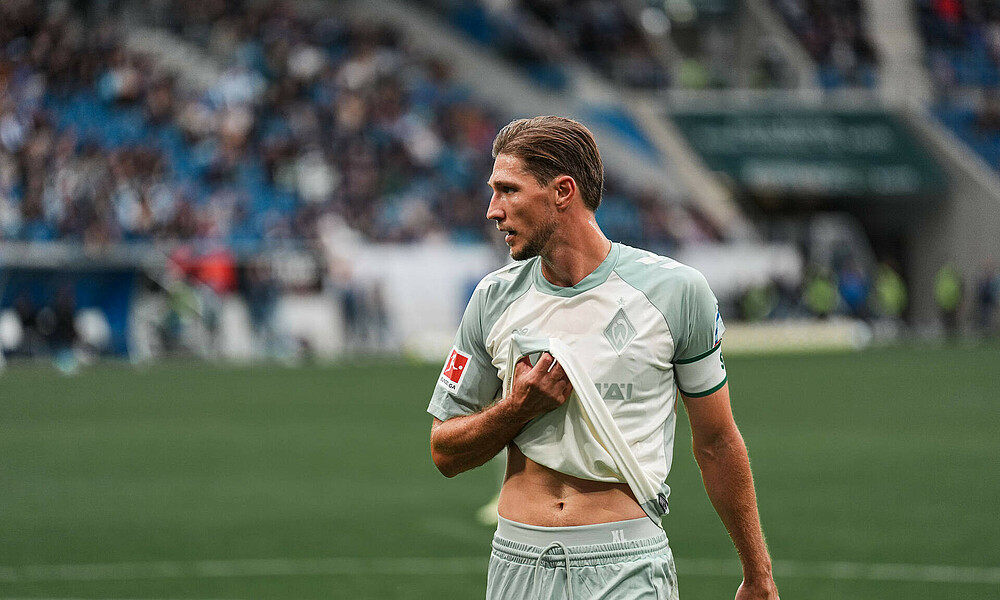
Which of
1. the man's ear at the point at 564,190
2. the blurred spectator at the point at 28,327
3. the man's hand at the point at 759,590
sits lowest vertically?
the blurred spectator at the point at 28,327

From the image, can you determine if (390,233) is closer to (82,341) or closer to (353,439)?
(82,341)

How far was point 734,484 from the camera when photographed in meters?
3.69

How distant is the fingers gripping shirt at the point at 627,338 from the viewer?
3541 mm

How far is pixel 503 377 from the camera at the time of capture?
12.1 feet

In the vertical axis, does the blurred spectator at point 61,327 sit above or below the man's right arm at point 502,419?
below

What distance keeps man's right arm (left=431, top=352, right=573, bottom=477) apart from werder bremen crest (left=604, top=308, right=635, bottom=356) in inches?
7.6

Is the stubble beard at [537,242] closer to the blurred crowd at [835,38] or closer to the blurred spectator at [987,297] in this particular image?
the blurred spectator at [987,297]

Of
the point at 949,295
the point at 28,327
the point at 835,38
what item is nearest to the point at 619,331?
the point at 28,327

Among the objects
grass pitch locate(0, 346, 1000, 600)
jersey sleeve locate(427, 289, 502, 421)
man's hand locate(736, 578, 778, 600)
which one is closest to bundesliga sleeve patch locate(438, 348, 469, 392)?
jersey sleeve locate(427, 289, 502, 421)

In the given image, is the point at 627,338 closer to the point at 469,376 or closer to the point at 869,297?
the point at 469,376

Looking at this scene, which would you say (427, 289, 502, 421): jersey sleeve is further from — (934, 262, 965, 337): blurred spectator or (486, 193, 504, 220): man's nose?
(934, 262, 965, 337): blurred spectator

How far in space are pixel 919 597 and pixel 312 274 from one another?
74.2 ft

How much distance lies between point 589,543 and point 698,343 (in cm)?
64

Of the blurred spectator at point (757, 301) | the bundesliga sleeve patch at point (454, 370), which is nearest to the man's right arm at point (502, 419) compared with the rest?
the bundesliga sleeve patch at point (454, 370)
